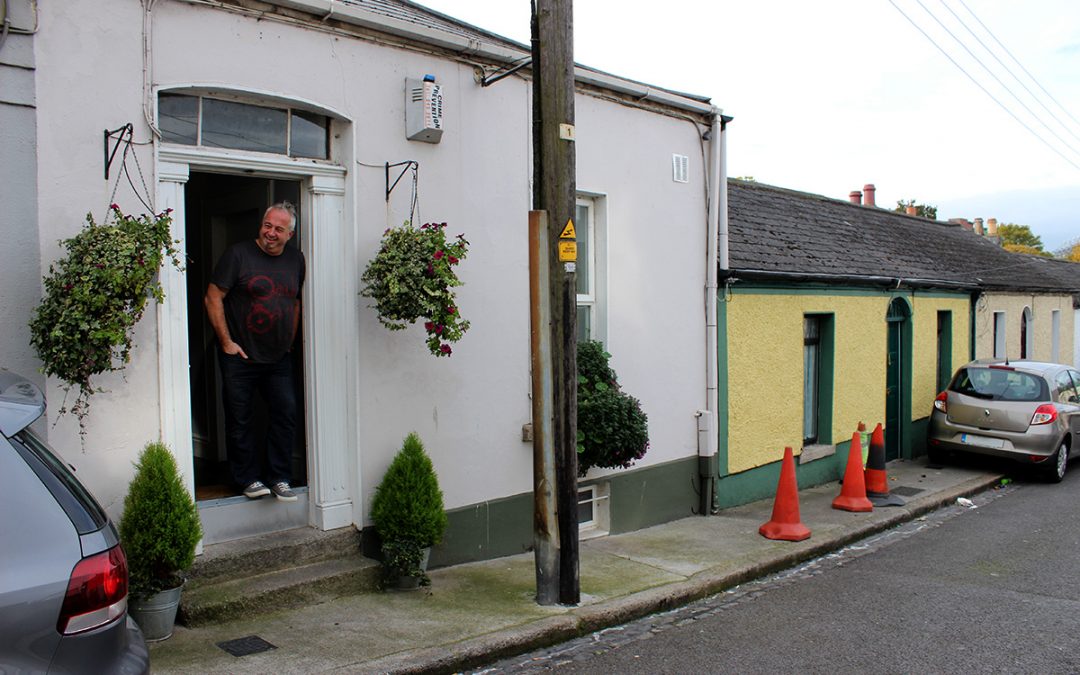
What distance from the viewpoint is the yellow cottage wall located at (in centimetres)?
995

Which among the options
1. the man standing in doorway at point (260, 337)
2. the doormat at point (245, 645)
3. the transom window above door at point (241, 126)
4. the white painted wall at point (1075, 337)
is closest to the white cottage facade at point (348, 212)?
the transom window above door at point (241, 126)

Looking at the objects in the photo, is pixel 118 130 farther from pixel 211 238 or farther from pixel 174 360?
pixel 211 238

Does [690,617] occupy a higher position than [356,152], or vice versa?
[356,152]

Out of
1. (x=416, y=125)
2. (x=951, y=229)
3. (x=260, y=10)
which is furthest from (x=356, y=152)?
(x=951, y=229)

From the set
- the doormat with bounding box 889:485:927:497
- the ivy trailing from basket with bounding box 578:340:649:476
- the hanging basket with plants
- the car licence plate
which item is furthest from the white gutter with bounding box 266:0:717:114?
the car licence plate

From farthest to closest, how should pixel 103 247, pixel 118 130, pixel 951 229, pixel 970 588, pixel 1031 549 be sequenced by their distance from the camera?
pixel 951 229 < pixel 1031 549 < pixel 970 588 < pixel 118 130 < pixel 103 247

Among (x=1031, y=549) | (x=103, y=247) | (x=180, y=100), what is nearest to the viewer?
(x=103, y=247)

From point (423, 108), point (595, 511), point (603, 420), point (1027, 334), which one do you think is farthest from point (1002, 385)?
point (423, 108)

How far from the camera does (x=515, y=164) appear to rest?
7355mm

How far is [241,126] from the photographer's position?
19.1ft

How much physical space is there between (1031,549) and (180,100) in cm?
835

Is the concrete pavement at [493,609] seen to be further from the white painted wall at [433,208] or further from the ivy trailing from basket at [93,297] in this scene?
the ivy trailing from basket at [93,297]

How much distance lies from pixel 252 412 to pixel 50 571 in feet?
11.1

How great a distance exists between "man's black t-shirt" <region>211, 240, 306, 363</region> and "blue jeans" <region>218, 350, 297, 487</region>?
12 cm
